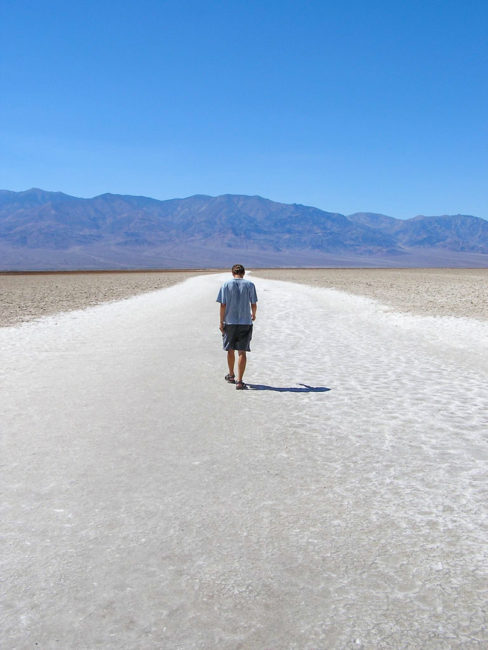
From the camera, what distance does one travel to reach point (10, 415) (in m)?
7.03

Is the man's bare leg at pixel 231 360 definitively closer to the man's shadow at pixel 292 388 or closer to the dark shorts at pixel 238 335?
the dark shorts at pixel 238 335

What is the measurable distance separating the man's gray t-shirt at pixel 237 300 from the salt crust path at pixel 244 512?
3.29 ft

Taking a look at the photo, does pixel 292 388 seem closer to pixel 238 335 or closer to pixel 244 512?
pixel 238 335

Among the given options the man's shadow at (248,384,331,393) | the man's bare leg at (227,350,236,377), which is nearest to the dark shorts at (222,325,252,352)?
the man's bare leg at (227,350,236,377)

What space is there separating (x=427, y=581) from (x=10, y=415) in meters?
5.23

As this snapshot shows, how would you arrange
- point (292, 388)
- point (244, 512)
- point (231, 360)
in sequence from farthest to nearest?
point (231, 360)
point (292, 388)
point (244, 512)

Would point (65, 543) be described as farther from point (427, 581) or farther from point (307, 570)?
point (427, 581)

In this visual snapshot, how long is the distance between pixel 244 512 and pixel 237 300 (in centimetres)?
458

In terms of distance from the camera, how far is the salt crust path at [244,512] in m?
3.02

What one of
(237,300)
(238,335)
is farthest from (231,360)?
(237,300)

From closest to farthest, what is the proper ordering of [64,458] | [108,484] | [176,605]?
1. [176,605]
2. [108,484]
3. [64,458]

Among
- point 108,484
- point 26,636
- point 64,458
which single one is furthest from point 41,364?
point 26,636

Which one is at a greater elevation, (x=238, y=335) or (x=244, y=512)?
(x=238, y=335)

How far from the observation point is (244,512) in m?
4.24
